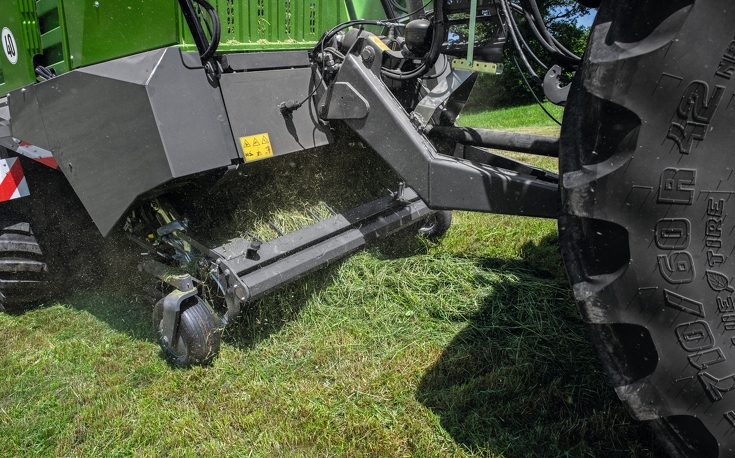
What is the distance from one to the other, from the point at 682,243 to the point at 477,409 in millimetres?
1169

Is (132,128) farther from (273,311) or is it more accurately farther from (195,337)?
(273,311)

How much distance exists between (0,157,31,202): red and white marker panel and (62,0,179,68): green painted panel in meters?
0.94

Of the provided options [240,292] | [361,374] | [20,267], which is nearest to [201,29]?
[240,292]

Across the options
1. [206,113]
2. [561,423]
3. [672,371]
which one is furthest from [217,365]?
[672,371]

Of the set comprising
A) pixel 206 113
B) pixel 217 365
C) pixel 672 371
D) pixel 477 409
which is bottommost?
pixel 217 365

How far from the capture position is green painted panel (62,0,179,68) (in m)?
2.71

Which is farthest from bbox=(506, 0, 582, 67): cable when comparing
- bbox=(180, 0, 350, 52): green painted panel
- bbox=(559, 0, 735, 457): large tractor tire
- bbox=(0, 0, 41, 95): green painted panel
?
bbox=(0, 0, 41, 95): green painted panel

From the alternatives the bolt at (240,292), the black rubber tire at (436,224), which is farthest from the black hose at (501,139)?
the bolt at (240,292)

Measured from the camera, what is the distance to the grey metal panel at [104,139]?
2.63m

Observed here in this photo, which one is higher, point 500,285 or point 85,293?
point 500,285

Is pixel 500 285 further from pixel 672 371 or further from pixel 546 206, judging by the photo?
pixel 672 371

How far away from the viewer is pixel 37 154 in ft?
11.0

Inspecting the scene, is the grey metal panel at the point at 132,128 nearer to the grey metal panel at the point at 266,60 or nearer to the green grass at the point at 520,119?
the grey metal panel at the point at 266,60

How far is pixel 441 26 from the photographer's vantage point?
2.56 meters
